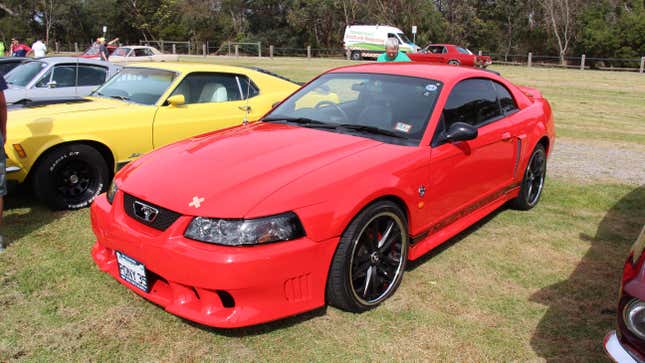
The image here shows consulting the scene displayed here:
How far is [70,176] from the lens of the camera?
5125 millimetres

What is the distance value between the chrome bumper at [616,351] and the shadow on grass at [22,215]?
439 centimetres

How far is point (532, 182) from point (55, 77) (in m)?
7.37

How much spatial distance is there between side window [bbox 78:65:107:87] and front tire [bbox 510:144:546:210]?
6930 mm

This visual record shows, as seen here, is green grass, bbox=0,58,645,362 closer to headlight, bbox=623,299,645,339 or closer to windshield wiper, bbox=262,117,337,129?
headlight, bbox=623,299,645,339

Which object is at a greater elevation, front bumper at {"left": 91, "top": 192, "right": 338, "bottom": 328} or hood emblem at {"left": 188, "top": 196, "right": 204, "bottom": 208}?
hood emblem at {"left": 188, "top": 196, "right": 204, "bottom": 208}

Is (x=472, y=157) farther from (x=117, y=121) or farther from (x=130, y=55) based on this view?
(x=130, y=55)

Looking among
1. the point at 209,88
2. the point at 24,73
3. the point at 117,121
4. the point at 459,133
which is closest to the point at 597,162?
the point at 459,133

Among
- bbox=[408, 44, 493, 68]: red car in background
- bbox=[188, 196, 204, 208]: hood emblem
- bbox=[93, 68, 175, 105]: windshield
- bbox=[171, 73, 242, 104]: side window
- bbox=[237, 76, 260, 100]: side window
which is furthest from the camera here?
bbox=[408, 44, 493, 68]: red car in background

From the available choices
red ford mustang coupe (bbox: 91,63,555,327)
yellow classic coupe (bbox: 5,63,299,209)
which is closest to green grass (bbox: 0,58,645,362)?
red ford mustang coupe (bbox: 91,63,555,327)

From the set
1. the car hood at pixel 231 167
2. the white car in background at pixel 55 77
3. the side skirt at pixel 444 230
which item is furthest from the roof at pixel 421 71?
the white car in background at pixel 55 77

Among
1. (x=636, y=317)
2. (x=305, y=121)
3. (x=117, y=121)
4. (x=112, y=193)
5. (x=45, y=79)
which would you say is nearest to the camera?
(x=636, y=317)

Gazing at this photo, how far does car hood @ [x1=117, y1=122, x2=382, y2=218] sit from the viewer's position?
2.88 metres

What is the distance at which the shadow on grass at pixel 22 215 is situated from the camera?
4590 mm

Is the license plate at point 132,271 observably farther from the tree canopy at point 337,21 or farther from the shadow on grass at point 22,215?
the tree canopy at point 337,21
